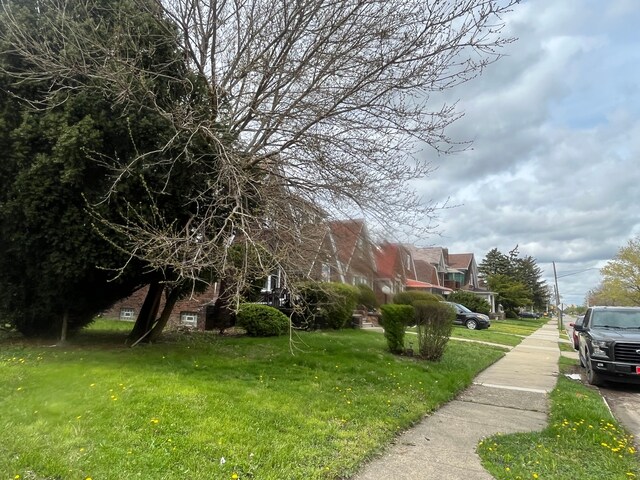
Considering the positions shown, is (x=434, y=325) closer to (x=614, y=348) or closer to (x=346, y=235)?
(x=346, y=235)

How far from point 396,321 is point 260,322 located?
412cm

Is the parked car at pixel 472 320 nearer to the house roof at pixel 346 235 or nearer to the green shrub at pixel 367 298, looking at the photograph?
the green shrub at pixel 367 298

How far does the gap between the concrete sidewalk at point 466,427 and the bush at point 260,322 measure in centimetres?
591

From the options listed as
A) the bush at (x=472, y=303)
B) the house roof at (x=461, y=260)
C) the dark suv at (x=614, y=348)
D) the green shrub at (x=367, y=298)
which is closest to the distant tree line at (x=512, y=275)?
the house roof at (x=461, y=260)

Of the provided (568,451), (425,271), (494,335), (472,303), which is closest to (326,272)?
(568,451)

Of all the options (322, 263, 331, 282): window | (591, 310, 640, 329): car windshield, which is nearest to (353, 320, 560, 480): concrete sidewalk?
(591, 310, 640, 329): car windshield

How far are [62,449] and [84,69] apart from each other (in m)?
6.33

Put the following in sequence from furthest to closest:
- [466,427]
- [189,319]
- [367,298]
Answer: [367,298]
[189,319]
[466,427]

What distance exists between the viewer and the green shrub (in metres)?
22.5

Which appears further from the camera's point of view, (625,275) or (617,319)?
(625,275)

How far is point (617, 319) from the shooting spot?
37.2 ft

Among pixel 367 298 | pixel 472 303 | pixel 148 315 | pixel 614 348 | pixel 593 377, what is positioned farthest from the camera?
pixel 472 303

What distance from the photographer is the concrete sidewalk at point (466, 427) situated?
14.7 feet

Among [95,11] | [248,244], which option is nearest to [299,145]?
[248,244]
